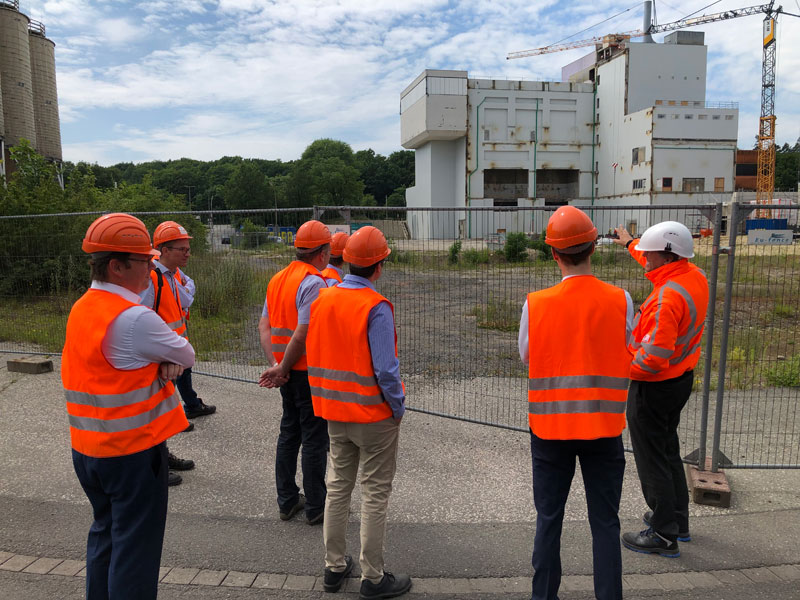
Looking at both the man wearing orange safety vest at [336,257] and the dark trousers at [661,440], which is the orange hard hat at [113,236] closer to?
the man wearing orange safety vest at [336,257]

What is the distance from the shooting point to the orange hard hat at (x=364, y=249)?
3201 millimetres

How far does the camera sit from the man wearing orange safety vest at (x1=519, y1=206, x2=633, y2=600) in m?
2.80

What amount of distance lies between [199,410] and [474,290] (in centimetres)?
340

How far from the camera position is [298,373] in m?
4.09

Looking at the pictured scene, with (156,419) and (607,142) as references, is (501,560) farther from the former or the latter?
(607,142)

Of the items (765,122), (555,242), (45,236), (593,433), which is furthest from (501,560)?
(765,122)

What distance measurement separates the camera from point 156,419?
2.69 m

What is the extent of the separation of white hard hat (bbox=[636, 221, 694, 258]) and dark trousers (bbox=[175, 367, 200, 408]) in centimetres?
474

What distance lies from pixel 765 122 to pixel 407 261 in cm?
9144

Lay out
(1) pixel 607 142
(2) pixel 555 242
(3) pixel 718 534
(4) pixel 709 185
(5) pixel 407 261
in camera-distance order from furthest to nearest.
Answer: (1) pixel 607 142 → (4) pixel 709 185 → (5) pixel 407 261 → (3) pixel 718 534 → (2) pixel 555 242

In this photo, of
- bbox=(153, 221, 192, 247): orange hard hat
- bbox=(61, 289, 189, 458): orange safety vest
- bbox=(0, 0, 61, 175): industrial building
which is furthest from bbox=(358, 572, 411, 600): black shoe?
bbox=(0, 0, 61, 175): industrial building

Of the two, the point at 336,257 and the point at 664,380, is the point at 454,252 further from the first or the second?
the point at 664,380

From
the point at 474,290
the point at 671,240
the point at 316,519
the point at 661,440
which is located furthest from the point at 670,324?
the point at 316,519

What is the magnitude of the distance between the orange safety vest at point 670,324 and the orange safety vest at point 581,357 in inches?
26.7
